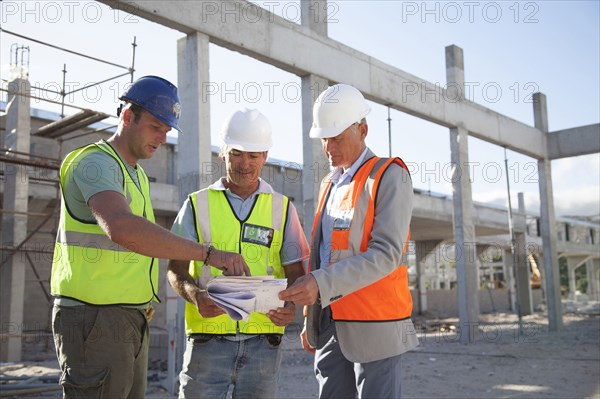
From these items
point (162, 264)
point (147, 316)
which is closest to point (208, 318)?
point (147, 316)

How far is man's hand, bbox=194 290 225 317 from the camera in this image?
246cm

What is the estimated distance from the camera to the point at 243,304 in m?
2.28

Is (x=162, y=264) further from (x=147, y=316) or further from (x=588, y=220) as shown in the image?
(x=588, y=220)

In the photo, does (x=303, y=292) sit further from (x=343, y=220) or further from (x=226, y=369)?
(x=226, y=369)

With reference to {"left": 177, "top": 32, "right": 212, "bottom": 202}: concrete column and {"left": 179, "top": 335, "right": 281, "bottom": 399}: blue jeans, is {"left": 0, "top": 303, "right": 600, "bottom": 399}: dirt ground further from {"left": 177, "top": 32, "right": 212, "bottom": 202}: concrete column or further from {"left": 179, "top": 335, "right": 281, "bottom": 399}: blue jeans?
{"left": 179, "top": 335, "right": 281, "bottom": 399}: blue jeans

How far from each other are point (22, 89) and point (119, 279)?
11.3m

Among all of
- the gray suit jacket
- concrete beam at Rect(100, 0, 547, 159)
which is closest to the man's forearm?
the gray suit jacket

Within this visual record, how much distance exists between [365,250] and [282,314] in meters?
0.47

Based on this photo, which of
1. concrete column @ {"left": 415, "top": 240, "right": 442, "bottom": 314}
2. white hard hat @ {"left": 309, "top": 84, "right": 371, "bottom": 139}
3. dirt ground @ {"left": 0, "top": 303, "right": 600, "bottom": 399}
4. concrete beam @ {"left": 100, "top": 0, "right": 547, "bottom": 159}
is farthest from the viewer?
concrete column @ {"left": 415, "top": 240, "right": 442, "bottom": 314}

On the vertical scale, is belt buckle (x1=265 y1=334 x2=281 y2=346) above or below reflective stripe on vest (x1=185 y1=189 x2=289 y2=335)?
below

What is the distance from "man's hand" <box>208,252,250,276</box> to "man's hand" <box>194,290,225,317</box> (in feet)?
0.70

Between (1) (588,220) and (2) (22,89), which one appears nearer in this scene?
(2) (22,89)

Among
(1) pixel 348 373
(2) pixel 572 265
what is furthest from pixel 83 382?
(2) pixel 572 265

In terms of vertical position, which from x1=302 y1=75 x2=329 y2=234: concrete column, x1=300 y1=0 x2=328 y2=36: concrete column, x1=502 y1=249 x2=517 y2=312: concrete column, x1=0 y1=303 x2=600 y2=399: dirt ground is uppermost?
x1=300 y1=0 x2=328 y2=36: concrete column
